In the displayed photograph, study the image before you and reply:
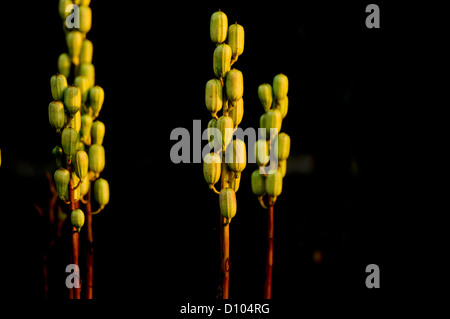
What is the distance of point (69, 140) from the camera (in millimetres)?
495

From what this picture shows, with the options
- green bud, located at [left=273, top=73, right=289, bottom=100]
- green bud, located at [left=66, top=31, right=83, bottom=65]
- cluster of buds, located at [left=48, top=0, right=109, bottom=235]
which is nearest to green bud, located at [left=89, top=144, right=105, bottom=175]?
cluster of buds, located at [left=48, top=0, right=109, bottom=235]

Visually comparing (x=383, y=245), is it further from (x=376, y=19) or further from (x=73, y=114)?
(x=73, y=114)

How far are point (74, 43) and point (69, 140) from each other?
12cm

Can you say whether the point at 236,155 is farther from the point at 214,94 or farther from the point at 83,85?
the point at 83,85

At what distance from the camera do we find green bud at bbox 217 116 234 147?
0.49 metres

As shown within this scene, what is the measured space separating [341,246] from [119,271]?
1.06 feet

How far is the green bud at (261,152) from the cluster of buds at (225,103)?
2 centimetres

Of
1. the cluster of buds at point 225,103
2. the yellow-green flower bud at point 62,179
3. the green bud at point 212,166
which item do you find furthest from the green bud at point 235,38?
the yellow-green flower bud at point 62,179

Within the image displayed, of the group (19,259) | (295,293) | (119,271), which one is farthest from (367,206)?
(19,259)

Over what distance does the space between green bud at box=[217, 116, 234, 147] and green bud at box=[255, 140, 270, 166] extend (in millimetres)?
40

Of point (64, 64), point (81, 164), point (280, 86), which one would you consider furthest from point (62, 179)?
point (280, 86)

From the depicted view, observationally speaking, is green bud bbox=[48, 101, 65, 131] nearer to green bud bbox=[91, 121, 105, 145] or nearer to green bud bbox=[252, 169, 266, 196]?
green bud bbox=[91, 121, 105, 145]

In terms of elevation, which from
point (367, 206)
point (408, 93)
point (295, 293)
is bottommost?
point (295, 293)

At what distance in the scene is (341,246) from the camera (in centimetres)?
69
